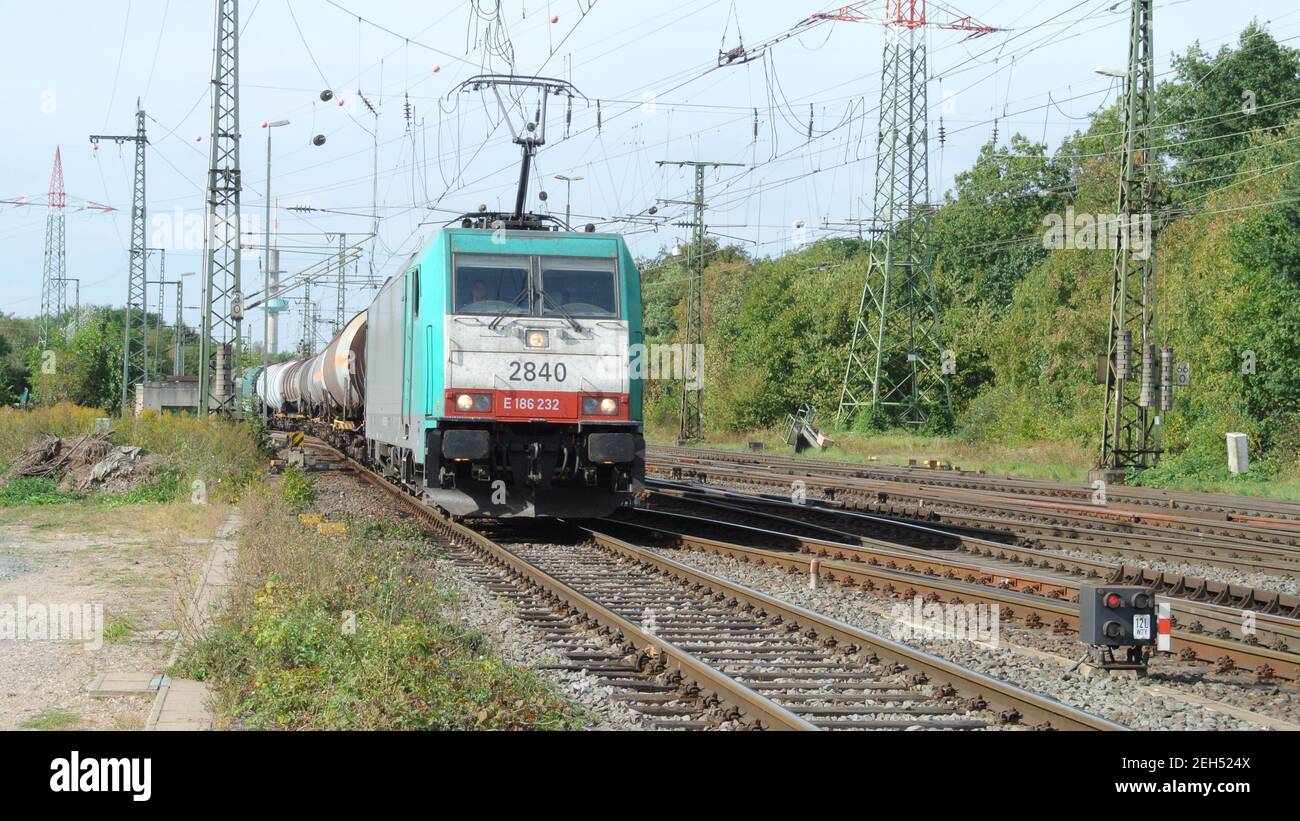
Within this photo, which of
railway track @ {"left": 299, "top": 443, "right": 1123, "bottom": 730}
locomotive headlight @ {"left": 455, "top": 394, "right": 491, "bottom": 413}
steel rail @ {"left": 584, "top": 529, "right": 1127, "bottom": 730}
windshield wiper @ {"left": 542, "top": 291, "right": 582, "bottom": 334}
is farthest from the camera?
windshield wiper @ {"left": 542, "top": 291, "right": 582, "bottom": 334}

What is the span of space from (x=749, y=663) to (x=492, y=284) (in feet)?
23.5

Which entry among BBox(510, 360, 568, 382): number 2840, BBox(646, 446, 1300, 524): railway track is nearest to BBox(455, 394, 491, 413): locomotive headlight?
BBox(510, 360, 568, 382): number 2840

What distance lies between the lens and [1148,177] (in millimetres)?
25547

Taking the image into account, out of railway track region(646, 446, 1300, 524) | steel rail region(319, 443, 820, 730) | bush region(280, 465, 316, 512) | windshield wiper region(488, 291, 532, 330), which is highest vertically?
windshield wiper region(488, 291, 532, 330)

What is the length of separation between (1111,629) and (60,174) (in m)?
52.0

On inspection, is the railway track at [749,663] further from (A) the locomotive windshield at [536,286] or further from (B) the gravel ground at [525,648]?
(A) the locomotive windshield at [536,286]

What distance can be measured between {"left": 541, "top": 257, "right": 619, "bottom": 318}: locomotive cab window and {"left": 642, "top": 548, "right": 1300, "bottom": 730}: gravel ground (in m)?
5.38

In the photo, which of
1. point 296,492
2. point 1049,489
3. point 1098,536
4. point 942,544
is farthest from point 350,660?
point 1049,489

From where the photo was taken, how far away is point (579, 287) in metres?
14.2

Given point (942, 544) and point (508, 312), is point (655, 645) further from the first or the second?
point (942, 544)

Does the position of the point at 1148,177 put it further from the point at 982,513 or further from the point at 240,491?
the point at 240,491

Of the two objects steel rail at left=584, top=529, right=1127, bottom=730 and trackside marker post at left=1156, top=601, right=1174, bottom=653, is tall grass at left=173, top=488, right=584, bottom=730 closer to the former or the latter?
steel rail at left=584, top=529, right=1127, bottom=730

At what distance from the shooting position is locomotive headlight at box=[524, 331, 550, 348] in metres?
13.8
